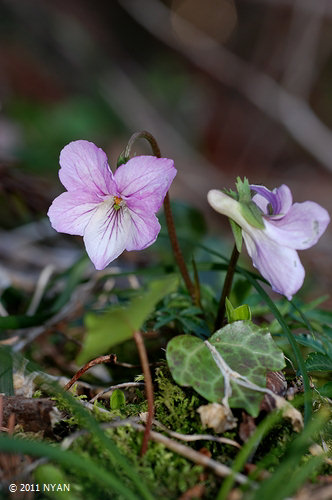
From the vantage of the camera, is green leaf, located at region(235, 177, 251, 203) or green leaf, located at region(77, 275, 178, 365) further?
green leaf, located at region(235, 177, 251, 203)

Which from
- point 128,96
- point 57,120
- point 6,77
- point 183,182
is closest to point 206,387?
point 183,182

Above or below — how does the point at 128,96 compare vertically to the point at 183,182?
above

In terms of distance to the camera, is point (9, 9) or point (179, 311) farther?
point (9, 9)

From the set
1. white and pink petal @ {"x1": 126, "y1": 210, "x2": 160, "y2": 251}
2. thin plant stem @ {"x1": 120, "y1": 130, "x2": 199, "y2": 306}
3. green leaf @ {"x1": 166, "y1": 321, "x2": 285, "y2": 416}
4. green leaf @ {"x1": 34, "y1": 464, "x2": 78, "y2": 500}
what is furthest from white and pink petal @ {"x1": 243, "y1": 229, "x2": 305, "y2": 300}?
green leaf @ {"x1": 34, "y1": 464, "x2": 78, "y2": 500}

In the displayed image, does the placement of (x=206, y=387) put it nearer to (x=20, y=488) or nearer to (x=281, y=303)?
(x=20, y=488)

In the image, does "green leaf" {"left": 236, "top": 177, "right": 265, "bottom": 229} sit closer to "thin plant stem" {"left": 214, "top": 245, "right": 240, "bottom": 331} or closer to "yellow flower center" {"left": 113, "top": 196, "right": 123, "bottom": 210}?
"thin plant stem" {"left": 214, "top": 245, "right": 240, "bottom": 331}

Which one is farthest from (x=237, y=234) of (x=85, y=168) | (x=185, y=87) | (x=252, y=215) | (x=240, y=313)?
(x=185, y=87)

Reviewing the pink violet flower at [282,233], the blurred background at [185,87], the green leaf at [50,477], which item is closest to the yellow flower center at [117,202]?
the pink violet flower at [282,233]
